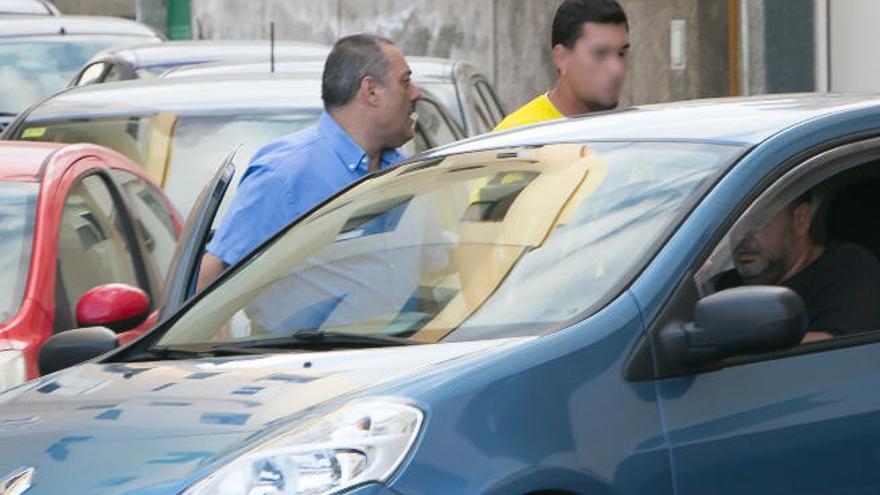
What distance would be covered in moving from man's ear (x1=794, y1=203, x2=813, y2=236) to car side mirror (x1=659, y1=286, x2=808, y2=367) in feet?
2.02

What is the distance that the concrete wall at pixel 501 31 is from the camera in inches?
853

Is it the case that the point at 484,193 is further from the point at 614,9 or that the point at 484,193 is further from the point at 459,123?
the point at 459,123

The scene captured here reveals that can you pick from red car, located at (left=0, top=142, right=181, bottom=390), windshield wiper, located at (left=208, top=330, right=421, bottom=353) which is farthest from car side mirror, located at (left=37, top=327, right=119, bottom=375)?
red car, located at (left=0, top=142, right=181, bottom=390)

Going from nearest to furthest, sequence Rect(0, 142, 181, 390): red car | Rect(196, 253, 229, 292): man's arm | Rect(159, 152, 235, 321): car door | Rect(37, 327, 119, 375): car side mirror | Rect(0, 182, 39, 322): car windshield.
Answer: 1. Rect(37, 327, 119, 375): car side mirror
2. Rect(159, 152, 235, 321): car door
3. Rect(0, 142, 181, 390): red car
4. Rect(196, 253, 229, 292): man's arm
5. Rect(0, 182, 39, 322): car windshield

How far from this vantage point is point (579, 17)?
8.59m

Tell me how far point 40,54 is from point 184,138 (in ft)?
24.2

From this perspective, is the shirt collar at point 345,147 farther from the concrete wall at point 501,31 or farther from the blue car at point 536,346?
the concrete wall at point 501,31

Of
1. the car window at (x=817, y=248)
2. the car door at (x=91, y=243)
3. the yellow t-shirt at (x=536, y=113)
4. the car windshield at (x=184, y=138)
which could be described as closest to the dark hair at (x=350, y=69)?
the yellow t-shirt at (x=536, y=113)

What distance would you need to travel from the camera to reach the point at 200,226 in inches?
273

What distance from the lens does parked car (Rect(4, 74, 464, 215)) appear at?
10094mm

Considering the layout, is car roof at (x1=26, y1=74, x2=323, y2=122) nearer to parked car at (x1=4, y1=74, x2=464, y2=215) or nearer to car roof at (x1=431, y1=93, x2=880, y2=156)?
parked car at (x1=4, y1=74, x2=464, y2=215)

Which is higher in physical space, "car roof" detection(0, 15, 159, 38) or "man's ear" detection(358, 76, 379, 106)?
"man's ear" detection(358, 76, 379, 106)

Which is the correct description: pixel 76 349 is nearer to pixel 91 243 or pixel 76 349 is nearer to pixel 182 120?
pixel 91 243

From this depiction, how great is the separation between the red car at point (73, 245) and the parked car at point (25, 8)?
1505 cm
